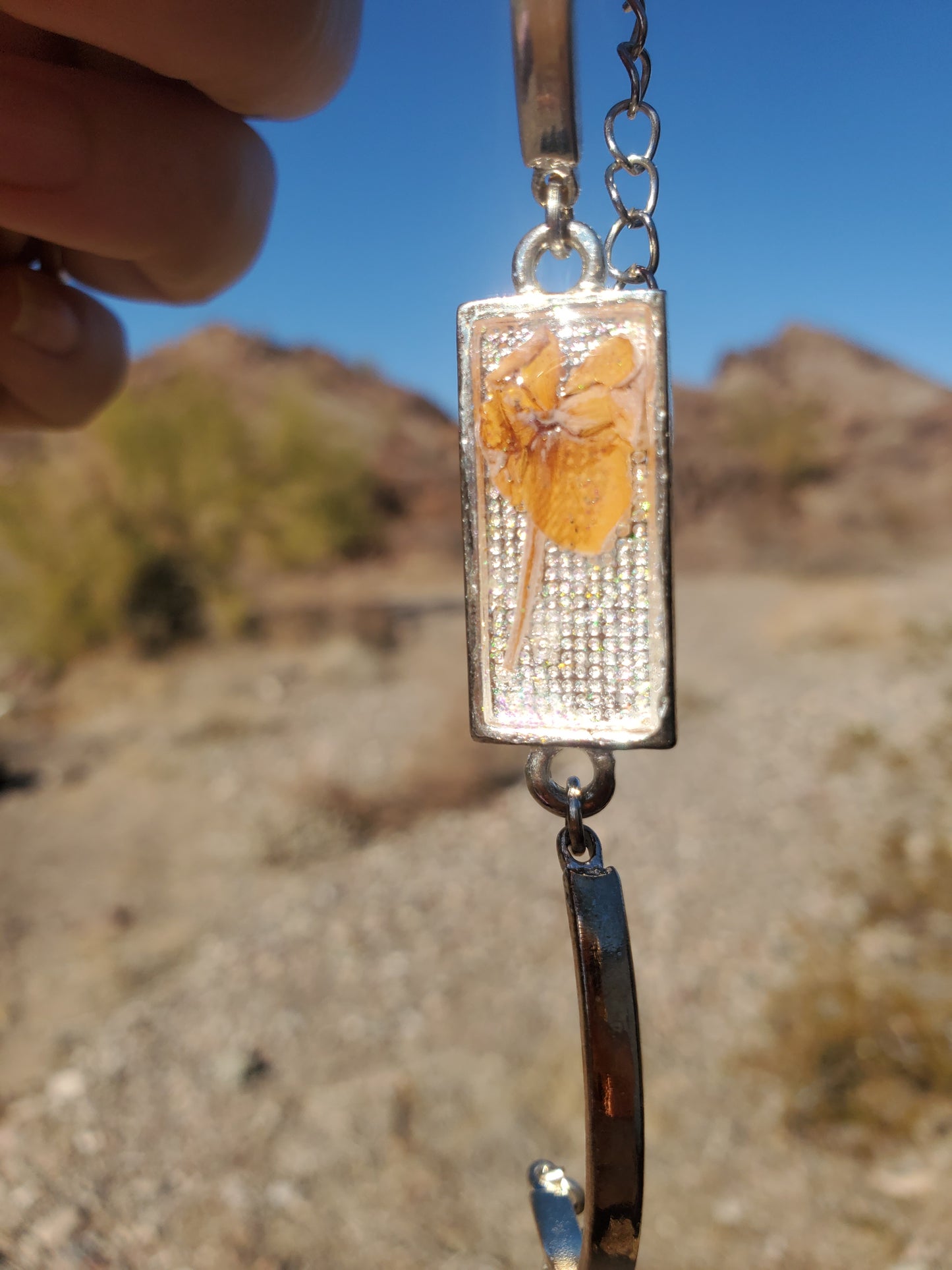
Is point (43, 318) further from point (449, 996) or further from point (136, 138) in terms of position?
point (449, 996)

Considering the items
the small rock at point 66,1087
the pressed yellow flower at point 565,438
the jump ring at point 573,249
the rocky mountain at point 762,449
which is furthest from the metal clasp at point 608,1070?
the rocky mountain at point 762,449

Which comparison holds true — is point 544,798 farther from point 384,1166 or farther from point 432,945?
point 432,945

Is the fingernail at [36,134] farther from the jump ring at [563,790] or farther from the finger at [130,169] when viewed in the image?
the jump ring at [563,790]

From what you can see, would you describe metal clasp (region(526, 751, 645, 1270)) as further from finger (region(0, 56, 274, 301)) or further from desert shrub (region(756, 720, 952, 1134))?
desert shrub (region(756, 720, 952, 1134))

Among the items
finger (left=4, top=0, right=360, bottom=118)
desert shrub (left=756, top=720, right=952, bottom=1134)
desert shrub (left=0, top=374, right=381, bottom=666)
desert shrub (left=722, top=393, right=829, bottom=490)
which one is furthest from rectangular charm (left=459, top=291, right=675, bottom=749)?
desert shrub (left=722, top=393, right=829, bottom=490)

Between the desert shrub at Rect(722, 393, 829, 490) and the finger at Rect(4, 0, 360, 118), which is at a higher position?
the desert shrub at Rect(722, 393, 829, 490)

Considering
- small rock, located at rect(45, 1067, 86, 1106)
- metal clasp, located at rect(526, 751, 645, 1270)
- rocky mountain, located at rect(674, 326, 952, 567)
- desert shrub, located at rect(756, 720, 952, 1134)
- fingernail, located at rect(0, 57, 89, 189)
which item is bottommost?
small rock, located at rect(45, 1067, 86, 1106)

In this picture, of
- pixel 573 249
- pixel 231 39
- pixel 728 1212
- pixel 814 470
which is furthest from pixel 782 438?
pixel 231 39
